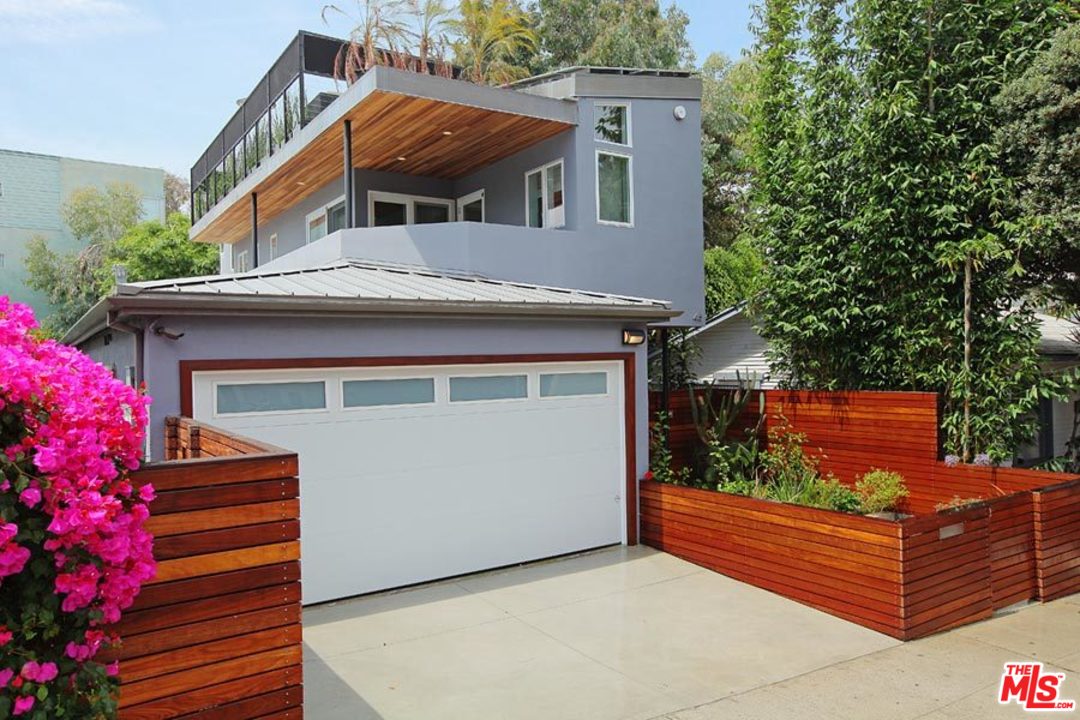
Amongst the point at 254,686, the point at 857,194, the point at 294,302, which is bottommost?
the point at 254,686

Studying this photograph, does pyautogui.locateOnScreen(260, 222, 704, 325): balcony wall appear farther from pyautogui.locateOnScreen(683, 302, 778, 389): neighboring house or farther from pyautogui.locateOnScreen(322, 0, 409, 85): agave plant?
pyautogui.locateOnScreen(322, 0, 409, 85): agave plant

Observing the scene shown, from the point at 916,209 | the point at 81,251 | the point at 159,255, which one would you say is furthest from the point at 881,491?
the point at 81,251

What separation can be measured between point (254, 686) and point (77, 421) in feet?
4.96

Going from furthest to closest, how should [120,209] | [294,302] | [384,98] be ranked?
[120,209] < [384,98] < [294,302]

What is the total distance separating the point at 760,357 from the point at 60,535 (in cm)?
1251

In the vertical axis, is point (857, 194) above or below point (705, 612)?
above

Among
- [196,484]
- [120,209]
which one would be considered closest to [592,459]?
[196,484]

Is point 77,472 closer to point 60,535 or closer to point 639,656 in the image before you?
point 60,535

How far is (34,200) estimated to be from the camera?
3662 centimetres

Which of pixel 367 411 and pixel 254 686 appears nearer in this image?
pixel 254 686

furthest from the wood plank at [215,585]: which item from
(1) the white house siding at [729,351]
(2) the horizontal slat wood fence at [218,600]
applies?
A: (1) the white house siding at [729,351]

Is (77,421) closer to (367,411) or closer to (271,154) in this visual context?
(367,411)

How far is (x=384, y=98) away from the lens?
10.0 m

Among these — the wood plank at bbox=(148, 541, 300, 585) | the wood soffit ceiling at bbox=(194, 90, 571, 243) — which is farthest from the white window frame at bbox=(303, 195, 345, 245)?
the wood plank at bbox=(148, 541, 300, 585)
